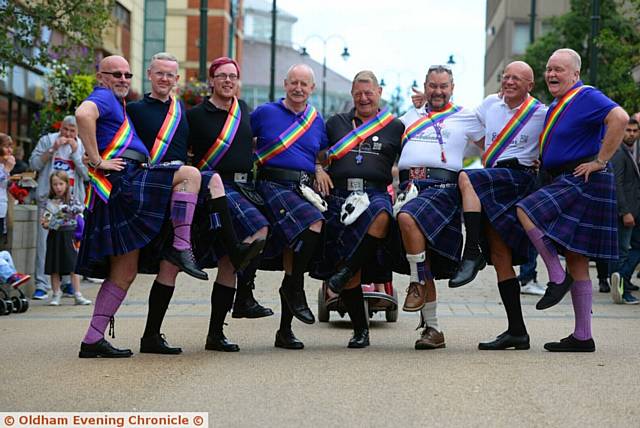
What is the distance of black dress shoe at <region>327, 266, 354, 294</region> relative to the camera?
9.03 meters

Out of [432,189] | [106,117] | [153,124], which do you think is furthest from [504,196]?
[106,117]

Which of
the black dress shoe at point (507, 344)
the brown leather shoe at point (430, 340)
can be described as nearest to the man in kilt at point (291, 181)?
the brown leather shoe at point (430, 340)

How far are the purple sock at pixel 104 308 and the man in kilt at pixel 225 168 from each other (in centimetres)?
63

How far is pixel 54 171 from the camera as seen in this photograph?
1407 centimetres

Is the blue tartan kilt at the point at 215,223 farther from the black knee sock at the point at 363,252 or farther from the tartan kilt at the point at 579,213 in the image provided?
the tartan kilt at the point at 579,213

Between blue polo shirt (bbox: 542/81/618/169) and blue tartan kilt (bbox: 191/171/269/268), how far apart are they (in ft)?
6.46

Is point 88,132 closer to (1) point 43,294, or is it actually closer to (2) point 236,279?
(2) point 236,279

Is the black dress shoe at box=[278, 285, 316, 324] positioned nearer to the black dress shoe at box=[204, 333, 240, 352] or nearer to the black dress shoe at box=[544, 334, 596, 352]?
the black dress shoe at box=[204, 333, 240, 352]

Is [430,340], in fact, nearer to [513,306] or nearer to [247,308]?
[513,306]

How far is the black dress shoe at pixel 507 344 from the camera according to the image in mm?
9039

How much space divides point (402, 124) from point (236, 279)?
159 centimetres

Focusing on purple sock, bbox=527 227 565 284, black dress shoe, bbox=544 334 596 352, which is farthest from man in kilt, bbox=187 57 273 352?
black dress shoe, bbox=544 334 596 352

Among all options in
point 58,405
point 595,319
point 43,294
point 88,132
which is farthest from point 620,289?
point 58,405

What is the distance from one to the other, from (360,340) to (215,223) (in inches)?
56.3
